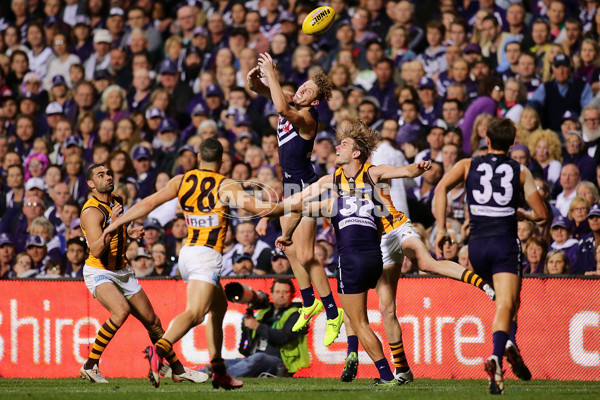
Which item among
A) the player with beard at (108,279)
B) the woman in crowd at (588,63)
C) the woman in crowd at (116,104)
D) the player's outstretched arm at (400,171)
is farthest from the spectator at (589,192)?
the woman in crowd at (116,104)

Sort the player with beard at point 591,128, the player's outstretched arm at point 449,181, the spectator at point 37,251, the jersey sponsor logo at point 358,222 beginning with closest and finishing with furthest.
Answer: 1. the player's outstretched arm at point 449,181
2. the jersey sponsor logo at point 358,222
3. the player with beard at point 591,128
4. the spectator at point 37,251

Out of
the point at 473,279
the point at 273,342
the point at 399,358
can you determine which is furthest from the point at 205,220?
the point at 273,342

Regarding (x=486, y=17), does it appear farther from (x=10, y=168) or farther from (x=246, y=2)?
(x=10, y=168)

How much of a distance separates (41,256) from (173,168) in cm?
262

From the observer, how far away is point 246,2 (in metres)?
19.2

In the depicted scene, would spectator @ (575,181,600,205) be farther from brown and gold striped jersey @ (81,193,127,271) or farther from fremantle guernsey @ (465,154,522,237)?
brown and gold striped jersey @ (81,193,127,271)

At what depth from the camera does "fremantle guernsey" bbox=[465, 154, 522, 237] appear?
905 cm

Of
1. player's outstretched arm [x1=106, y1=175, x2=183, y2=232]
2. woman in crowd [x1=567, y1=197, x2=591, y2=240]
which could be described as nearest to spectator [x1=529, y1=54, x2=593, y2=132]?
woman in crowd [x1=567, y1=197, x2=591, y2=240]

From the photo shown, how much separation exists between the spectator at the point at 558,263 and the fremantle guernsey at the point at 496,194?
10.2ft

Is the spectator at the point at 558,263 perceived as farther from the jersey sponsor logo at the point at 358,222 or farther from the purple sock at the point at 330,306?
the jersey sponsor logo at the point at 358,222

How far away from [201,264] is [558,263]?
4.82 m

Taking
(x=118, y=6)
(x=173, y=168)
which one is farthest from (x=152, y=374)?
(x=118, y=6)

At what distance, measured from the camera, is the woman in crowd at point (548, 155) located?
1343 centimetres

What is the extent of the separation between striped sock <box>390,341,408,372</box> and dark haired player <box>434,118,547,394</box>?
1.54m
